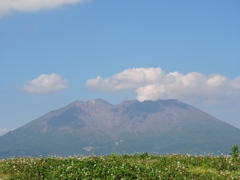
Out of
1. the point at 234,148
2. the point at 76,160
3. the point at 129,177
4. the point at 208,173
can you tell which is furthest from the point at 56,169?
the point at 234,148

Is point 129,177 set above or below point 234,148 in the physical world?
below

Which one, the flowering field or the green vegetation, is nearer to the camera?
the flowering field

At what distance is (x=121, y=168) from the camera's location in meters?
20.3

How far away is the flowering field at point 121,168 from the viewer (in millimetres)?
19938

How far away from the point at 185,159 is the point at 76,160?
6.81m

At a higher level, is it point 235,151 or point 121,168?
point 235,151

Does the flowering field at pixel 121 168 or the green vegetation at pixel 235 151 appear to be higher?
the green vegetation at pixel 235 151

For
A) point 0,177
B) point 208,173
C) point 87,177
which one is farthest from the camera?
point 208,173

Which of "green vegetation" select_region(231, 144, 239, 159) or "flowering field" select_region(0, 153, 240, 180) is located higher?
"green vegetation" select_region(231, 144, 239, 159)

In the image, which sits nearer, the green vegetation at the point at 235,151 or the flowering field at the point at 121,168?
the flowering field at the point at 121,168

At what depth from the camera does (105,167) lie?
2056cm

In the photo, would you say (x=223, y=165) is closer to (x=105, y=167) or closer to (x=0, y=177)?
(x=105, y=167)

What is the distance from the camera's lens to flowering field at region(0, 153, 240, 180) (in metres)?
19.9

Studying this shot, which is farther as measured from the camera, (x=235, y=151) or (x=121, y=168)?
(x=235, y=151)
